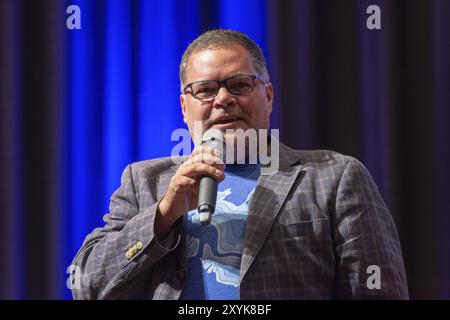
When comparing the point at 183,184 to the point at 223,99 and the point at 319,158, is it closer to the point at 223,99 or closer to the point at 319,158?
the point at 223,99

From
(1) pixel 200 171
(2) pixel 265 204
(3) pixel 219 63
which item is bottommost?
(2) pixel 265 204

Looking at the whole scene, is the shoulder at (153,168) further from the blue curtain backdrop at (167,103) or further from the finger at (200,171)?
the blue curtain backdrop at (167,103)

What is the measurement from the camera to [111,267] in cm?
136

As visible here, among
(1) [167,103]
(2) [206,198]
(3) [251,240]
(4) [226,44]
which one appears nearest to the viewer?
(2) [206,198]

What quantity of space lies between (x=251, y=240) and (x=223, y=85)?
41 cm

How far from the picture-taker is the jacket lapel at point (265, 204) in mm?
1322

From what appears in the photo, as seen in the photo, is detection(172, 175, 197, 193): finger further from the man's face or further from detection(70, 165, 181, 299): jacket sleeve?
the man's face

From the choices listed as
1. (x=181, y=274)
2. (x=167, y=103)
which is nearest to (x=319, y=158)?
(x=181, y=274)

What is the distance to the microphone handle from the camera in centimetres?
115

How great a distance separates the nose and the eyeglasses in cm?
1

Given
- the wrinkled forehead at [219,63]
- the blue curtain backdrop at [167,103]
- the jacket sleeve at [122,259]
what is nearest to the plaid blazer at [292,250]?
the jacket sleeve at [122,259]

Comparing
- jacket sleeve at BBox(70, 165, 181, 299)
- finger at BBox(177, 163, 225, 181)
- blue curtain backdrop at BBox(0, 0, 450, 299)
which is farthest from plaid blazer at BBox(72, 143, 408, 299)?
blue curtain backdrop at BBox(0, 0, 450, 299)

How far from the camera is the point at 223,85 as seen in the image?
4.94 ft

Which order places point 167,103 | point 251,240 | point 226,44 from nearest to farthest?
point 251,240 → point 226,44 → point 167,103
